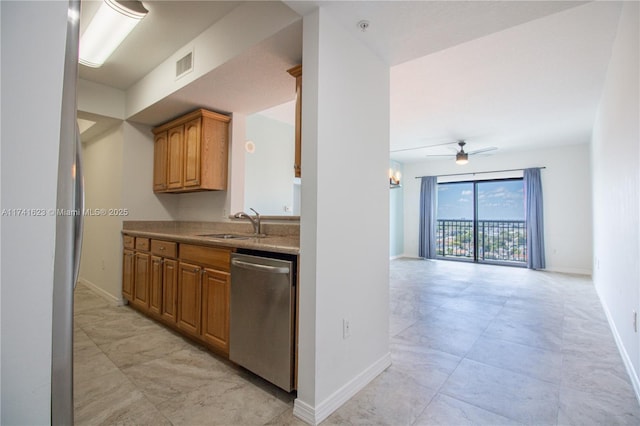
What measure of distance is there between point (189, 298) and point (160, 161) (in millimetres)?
2165

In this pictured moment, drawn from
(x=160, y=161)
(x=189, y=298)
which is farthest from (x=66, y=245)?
(x=160, y=161)

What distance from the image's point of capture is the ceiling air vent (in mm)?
2662

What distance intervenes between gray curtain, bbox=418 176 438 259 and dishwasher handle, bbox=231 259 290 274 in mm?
6738

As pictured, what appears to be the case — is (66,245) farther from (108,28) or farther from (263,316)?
(108,28)

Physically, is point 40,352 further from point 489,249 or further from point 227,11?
point 489,249

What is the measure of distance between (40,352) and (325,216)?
1245 mm

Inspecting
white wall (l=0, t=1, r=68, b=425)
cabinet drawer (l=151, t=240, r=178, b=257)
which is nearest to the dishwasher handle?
cabinet drawer (l=151, t=240, r=178, b=257)

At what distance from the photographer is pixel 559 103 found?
401 cm

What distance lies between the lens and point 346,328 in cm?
185

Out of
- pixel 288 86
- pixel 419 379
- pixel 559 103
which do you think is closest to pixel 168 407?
pixel 419 379

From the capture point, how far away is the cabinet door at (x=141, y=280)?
313 centimetres

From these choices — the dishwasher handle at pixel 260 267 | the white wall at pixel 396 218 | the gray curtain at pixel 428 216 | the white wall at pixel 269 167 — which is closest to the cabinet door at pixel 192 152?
the white wall at pixel 269 167

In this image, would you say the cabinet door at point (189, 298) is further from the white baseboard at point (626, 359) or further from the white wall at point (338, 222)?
the white baseboard at point (626, 359)

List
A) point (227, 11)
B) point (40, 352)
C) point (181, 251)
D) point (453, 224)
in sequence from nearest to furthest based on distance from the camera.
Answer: point (40, 352), point (227, 11), point (181, 251), point (453, 224)
